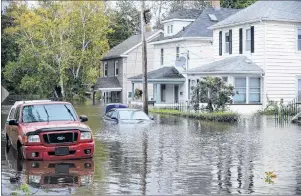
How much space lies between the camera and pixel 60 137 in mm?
15516

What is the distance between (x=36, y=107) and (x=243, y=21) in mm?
24088

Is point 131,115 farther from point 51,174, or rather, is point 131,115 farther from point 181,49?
point 181,49

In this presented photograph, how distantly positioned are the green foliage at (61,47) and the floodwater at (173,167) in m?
11.4

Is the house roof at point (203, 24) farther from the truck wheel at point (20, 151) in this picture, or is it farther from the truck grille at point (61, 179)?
the truck grille at point (61, 179)

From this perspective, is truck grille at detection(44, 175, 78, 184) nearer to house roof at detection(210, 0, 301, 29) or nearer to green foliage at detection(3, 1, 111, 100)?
green foliage at detection(3, 1, 111, 100)

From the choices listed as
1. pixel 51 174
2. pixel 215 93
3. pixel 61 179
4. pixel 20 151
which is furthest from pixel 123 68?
pixel 61 179

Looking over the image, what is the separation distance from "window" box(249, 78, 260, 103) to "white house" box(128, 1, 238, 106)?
34.1ft

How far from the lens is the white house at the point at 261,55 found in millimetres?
33250

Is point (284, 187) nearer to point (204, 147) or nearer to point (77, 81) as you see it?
point (204, 147)

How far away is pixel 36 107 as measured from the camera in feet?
56.3

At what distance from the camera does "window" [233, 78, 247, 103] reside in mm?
39469

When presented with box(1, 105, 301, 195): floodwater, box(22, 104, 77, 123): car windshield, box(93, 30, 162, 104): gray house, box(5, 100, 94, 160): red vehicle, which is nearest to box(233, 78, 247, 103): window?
box(1, 105, 301, 195): floodwater

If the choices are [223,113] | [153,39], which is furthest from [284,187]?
[153,39]

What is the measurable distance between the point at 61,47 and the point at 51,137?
2809 centimetres
